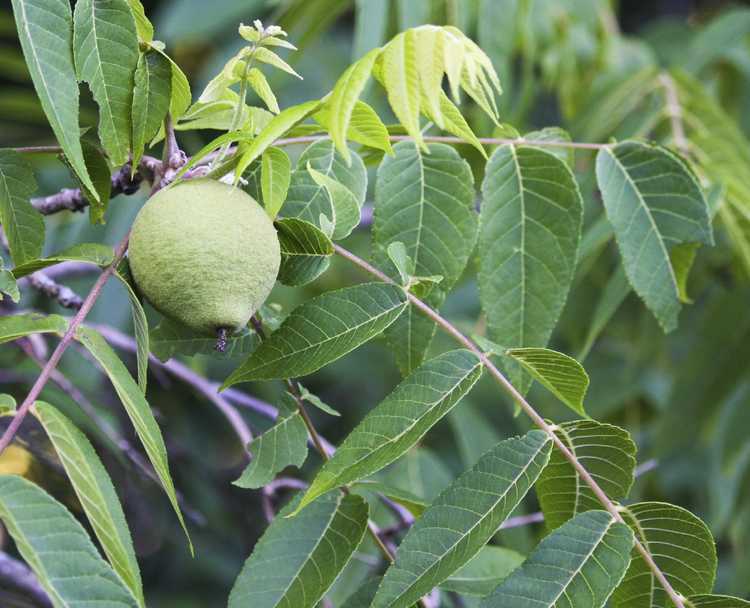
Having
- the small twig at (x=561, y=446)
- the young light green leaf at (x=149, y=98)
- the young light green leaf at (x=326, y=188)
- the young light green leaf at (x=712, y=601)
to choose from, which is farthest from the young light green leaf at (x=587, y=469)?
the young light green leaf at (x=149, y=98)

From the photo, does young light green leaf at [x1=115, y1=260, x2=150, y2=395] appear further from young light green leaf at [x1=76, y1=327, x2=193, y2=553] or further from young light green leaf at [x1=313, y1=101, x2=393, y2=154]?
young light green leaf at [x1=313, y1=101, x2=393, y2=154]

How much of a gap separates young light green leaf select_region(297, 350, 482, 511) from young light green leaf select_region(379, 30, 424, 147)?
27 cm

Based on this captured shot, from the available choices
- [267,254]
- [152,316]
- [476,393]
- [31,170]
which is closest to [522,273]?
[267,254]

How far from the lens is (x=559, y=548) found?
107cm

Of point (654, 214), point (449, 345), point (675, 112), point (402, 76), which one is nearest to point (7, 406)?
point (402, 76)

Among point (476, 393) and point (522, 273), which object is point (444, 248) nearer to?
point (522, 273)

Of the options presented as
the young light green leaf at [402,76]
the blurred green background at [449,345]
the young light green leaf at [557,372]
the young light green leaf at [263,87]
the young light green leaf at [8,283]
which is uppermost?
the young light green leaf at [402,76]

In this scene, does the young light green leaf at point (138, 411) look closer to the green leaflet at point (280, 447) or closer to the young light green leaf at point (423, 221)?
the green leaflet at point (280, 447)

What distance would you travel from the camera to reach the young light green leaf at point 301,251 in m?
1.17

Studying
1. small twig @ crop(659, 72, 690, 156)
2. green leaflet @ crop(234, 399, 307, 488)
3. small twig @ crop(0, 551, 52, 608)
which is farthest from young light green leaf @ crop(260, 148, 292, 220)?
small twig @ crop(659, 72, 690, 156)

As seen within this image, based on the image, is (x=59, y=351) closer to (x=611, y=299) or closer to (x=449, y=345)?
(x=611, y=299)

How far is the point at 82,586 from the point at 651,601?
61 cm

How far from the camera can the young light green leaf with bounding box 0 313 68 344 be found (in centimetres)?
106

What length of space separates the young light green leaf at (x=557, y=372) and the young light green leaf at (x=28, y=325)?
19.6 inches
